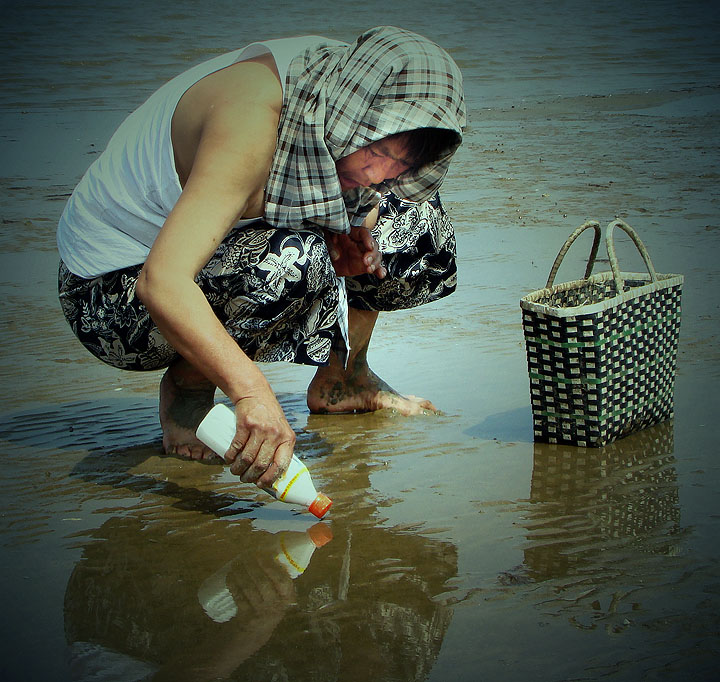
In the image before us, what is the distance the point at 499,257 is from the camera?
15.1 feet

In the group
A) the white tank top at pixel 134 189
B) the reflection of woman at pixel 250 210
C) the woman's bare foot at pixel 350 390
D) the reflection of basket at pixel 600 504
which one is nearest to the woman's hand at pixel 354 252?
the reflection of woman at pixel 250 210

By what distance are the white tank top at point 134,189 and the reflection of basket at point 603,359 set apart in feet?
2.66

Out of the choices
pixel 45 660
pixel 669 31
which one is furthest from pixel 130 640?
pixel 669 31

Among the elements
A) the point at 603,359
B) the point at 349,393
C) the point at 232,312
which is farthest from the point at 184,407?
the point at 603,359

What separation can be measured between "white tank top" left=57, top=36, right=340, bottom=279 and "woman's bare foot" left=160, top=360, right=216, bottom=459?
366mm

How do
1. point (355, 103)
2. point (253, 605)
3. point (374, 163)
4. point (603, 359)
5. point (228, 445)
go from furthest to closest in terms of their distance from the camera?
1. point (603, 359)
2. point (374, 163)
3. point (355, 103)
4. point (228, 445)
5. point (253, 605)

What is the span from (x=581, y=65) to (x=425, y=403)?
12.4 meters

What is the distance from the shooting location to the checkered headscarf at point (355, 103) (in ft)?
7.06

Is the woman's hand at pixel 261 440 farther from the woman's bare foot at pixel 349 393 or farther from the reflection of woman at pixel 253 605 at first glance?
the woman's bare foot at pixel 349 393

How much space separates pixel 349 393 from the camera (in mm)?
2941

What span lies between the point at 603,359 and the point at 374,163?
0.73 metres

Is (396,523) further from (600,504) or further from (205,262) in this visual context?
(205,262)

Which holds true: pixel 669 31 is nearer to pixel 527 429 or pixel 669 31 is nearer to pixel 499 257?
pixel 499 257

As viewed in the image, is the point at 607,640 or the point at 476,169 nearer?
the point at 607,640
